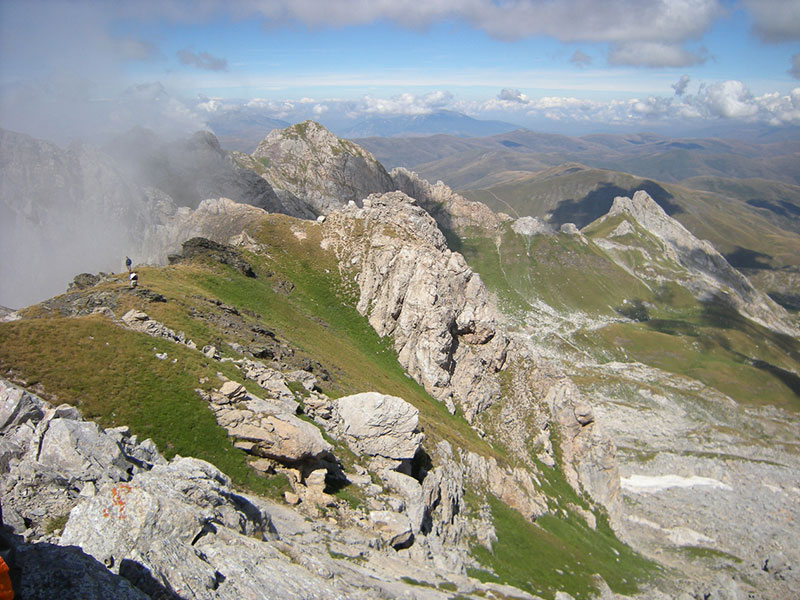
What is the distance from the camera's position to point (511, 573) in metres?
36.9

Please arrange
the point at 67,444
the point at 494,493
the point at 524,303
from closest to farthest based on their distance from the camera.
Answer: the point at 67,444 → the point at 494,493 → the point at 524,303

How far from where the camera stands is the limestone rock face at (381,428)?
35062 millimetres

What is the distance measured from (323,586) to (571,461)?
2294 inches

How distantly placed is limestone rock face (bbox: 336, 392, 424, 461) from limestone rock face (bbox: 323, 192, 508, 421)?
28427mm

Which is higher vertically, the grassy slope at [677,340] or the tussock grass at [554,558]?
the tussock grass at [554,558]

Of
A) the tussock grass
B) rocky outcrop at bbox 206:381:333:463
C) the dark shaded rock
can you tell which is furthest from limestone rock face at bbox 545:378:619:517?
the dark shaded rock

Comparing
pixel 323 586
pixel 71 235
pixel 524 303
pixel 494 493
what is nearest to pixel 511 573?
pixel 494 493

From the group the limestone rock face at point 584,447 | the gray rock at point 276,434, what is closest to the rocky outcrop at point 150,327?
the gray rock at point 276,434

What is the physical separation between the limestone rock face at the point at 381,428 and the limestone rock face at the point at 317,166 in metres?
145

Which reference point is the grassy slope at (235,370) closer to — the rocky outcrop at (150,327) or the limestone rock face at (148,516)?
the rocky outcrop at (150,327)

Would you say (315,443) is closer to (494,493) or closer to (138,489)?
(138,489)

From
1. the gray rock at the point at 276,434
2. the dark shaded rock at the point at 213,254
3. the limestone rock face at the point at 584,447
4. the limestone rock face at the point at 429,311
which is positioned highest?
the dark shaded rock at the point at 213,254

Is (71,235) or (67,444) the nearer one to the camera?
(67,444)

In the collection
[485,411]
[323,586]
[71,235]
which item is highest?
[323,586]
